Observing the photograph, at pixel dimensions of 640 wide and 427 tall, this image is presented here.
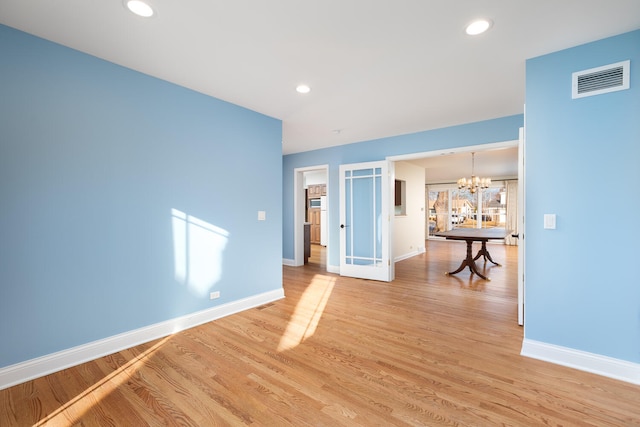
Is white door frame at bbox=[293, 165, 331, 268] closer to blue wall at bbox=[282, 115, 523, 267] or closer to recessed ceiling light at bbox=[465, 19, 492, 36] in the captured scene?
blue wall at bbox=[282, 115, 523, 267]

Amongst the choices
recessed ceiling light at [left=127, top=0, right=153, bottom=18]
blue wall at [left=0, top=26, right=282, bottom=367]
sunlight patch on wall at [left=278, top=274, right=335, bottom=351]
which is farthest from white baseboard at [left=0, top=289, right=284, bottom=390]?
recessed ceiling light at [left=127, top=0, right=153, bottom=18]

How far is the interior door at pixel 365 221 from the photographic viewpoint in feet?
16.2

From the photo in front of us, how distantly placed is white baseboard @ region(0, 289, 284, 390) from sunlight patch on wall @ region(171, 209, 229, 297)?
0.28 metres

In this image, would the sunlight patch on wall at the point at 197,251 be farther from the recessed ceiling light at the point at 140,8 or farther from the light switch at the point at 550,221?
the light switch at the point at 550,221

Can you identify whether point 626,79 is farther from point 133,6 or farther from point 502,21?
point 133,6

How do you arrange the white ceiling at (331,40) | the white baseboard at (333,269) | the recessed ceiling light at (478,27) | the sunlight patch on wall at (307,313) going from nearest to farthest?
1. the white ceiling at (331,40)
2. the recessed ceiling light at (478,27)
3. the sunlight patch on wall at (307,313)
4. the white baseboard at (333,269)

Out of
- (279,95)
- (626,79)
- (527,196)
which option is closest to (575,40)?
(626,79)

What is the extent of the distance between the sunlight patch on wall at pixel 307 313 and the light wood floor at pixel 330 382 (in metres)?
0.03

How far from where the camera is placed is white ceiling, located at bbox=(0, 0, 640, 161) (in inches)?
72.7

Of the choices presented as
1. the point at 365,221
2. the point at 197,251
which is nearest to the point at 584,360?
the point at 365,221

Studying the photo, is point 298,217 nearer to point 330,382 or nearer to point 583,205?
point 330,382

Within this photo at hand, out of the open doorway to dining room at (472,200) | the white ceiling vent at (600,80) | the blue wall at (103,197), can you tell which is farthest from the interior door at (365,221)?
the open doorway to dining room at (472,200)

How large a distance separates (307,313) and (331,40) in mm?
2811

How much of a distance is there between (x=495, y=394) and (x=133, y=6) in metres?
3.44
